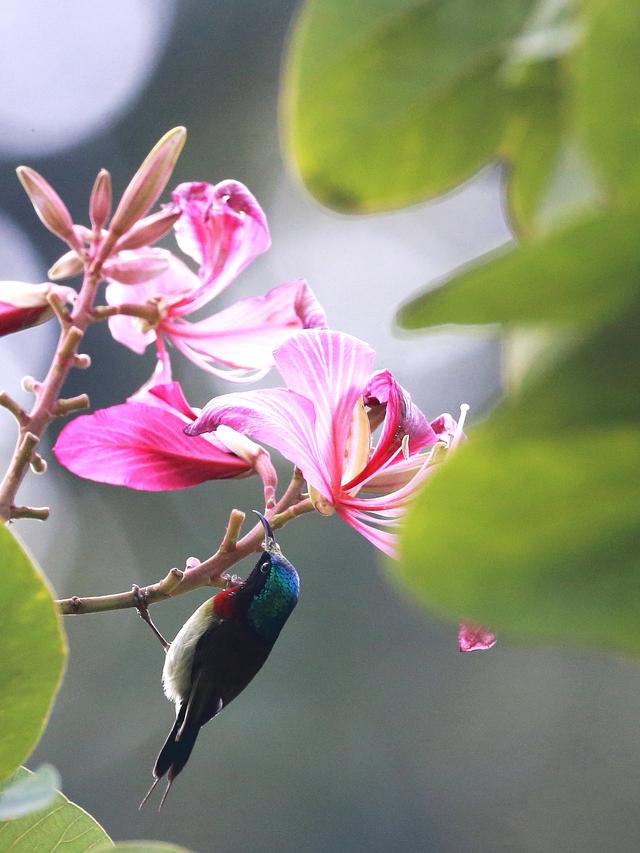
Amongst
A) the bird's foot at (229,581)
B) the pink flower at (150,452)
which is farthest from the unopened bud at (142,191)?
the bird's foot at (229,581)

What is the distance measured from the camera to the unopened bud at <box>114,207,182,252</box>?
1.98ft

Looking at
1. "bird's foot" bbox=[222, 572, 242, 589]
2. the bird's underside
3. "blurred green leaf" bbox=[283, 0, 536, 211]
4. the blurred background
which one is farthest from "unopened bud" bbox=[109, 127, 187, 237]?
the blurred background

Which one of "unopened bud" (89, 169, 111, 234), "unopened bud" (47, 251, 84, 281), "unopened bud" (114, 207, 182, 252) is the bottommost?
"unopened bud" (47, 251, 84, 281)

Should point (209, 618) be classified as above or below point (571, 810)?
above

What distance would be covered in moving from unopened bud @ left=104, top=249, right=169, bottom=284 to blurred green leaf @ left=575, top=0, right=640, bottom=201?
18.5 inches

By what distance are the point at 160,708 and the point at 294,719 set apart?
57 centimetres

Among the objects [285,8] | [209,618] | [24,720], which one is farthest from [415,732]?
[24,720]

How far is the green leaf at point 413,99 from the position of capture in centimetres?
19

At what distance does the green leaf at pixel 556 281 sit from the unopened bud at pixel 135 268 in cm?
47

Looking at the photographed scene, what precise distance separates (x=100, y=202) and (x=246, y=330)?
0.41ft

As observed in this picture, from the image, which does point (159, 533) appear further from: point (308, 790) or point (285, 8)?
point (285, 8)

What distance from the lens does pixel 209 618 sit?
0.79 m

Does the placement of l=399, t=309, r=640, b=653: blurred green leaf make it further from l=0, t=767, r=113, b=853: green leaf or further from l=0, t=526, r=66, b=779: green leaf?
l=0, t=767, r=113, b=853: green leaf

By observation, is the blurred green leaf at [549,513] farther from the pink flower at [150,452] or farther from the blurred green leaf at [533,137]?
the pink flower at [150,452]
